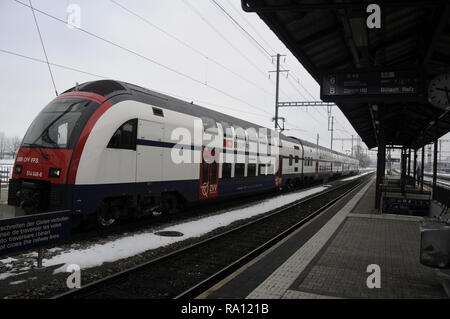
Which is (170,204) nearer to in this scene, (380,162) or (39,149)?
(39,149)

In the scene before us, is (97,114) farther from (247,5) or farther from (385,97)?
(385,97)

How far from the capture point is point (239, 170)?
14.6 metres

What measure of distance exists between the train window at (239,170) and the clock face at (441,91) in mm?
8751

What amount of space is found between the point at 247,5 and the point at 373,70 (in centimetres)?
511

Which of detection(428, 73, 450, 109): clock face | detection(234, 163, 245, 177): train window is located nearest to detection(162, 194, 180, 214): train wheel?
detection(234, 163, 245, 177): train window

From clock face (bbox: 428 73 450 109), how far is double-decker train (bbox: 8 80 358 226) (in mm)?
6383

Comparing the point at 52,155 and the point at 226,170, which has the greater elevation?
the point at 52,155

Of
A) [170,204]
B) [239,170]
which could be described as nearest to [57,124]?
[170,204]

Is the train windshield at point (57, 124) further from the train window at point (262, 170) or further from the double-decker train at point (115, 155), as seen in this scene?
the train window at point (262, 170)

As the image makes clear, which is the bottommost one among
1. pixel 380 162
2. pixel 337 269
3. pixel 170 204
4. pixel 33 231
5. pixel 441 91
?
pixel 337 269

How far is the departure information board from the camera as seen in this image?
31.3 ft

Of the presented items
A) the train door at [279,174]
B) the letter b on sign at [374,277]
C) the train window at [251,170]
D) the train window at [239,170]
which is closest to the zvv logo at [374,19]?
the letter b on sign at [374,277]

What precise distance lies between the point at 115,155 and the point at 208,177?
15.2 feet

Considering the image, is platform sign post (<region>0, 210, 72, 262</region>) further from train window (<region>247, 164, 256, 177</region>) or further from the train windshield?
train window (<region>247, 164, 256, 177</region>)
